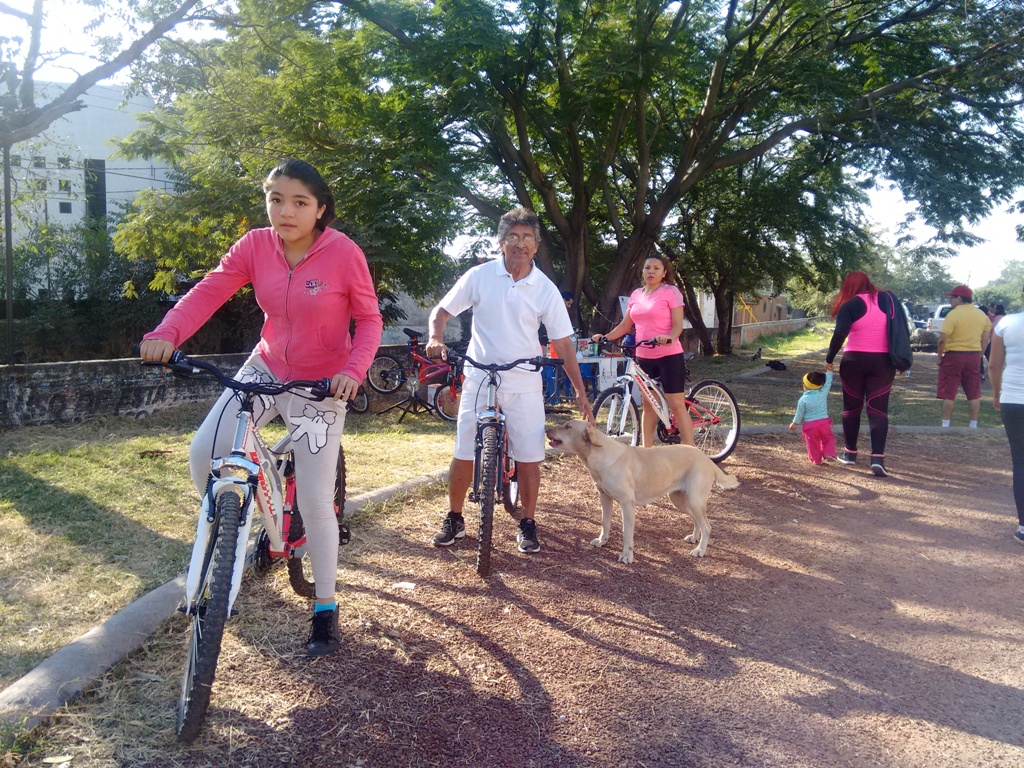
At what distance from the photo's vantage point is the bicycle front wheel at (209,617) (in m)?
2.67

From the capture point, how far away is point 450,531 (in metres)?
5.10

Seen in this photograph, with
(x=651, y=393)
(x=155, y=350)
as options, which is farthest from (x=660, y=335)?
(x=155, y=350)

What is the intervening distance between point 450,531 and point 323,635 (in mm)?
1712

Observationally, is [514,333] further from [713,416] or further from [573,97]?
[573,97]

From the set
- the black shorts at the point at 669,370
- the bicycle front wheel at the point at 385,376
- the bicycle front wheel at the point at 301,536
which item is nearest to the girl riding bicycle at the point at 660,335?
the black shorts at the point at 669,370

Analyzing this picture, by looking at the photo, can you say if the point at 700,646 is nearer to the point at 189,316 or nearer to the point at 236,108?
A: the point at 189,316

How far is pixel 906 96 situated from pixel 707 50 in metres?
4.29

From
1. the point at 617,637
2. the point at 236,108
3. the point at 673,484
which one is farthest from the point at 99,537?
the point at 236,108

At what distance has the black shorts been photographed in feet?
23.8

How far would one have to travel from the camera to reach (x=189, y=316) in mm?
3148

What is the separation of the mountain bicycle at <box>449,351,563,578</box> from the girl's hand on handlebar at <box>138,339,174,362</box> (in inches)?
79.9

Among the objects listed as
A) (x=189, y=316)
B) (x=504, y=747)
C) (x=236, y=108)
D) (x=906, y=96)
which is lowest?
(x=504, y=747)

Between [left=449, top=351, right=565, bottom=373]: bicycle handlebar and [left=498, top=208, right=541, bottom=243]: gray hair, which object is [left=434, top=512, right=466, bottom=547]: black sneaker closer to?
[left=449, top=351, right=565, bottom=373]: bicycle handlebar

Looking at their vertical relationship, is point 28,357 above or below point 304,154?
below
